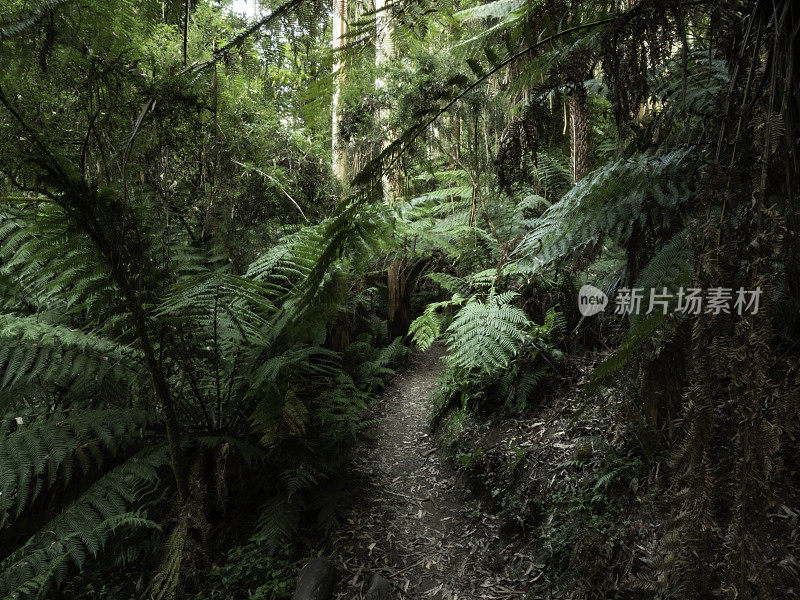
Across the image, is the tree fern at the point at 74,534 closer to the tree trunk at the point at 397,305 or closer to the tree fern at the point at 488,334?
the tree fern at the point at 488,334

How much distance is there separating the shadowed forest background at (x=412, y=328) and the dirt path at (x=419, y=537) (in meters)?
0.02

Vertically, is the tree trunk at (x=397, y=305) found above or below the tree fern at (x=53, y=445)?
below

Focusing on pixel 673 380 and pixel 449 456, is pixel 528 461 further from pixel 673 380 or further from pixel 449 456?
pixel 673 380

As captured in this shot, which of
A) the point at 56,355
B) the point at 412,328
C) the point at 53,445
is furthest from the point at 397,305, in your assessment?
the point at 53,445

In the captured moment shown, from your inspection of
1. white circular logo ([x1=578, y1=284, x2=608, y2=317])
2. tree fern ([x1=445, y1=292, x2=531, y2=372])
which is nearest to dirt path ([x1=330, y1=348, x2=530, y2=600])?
tree fern ([x1=445, y1=292, x2=531, y2=372])

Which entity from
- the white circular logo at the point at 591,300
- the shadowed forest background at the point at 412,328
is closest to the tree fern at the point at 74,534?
the shadowed forest background at the point at 412,328

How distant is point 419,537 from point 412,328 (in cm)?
187

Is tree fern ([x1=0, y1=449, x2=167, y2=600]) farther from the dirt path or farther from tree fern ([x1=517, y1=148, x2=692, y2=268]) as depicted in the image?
tree fern ([x1=517, y1=148, x2=692, y2=268])

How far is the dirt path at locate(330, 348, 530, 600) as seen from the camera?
2229 millimetres

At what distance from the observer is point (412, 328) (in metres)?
4.05

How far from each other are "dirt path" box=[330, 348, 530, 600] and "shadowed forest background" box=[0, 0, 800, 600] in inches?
0.8

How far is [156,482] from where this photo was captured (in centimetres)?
238

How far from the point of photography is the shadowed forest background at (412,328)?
0.95 metres

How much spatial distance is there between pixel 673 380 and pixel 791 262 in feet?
1.28
